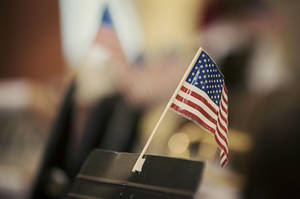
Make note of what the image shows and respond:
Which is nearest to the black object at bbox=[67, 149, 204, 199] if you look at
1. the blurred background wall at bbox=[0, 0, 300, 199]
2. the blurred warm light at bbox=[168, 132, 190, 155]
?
the blurred background wall at bbox=[0, 0, 300, 199]

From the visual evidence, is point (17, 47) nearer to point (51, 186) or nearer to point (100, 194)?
point (51, 186)

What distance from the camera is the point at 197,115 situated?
347mm

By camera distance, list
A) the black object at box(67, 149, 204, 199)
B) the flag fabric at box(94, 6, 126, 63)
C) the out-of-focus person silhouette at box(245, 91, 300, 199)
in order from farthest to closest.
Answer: the out-of-focus person silhouette at box(245, 91, 300, 199) → the flag fabric at box(94, 6, 126, 63) → the black object at box(67, 149, 204, 199)

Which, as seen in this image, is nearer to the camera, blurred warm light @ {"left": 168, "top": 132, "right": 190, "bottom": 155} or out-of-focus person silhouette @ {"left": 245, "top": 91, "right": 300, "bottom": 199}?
blurred warm light @ {"left": 168, "top": 132, "right": 190, "bottom": 155}

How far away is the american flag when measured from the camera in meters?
0.34

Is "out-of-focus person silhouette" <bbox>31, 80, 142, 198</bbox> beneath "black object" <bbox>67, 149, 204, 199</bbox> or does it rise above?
beneath

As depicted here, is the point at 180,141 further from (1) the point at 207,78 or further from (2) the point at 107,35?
(1) the point at 207,78

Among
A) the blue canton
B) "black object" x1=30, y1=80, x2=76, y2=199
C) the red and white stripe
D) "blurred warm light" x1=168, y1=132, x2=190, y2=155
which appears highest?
the blue canton

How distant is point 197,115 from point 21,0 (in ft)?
7.34

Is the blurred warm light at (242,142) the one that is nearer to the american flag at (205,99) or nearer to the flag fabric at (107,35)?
the flag fabric at (107,35)

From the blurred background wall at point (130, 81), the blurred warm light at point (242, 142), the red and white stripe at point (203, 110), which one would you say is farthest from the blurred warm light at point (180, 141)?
the red and white stripe at point (203, 110)

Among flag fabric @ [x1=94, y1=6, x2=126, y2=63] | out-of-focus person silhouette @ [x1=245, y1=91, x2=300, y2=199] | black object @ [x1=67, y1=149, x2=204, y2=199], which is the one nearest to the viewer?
black object @ [x1=67, y1=149, x2=204, y2=199]

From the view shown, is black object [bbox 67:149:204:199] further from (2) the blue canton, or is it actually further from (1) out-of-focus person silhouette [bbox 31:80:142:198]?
(1) out-of-focus person silhouette [bbox 31:80:142:198]

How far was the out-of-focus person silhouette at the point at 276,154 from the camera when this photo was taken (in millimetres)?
849
